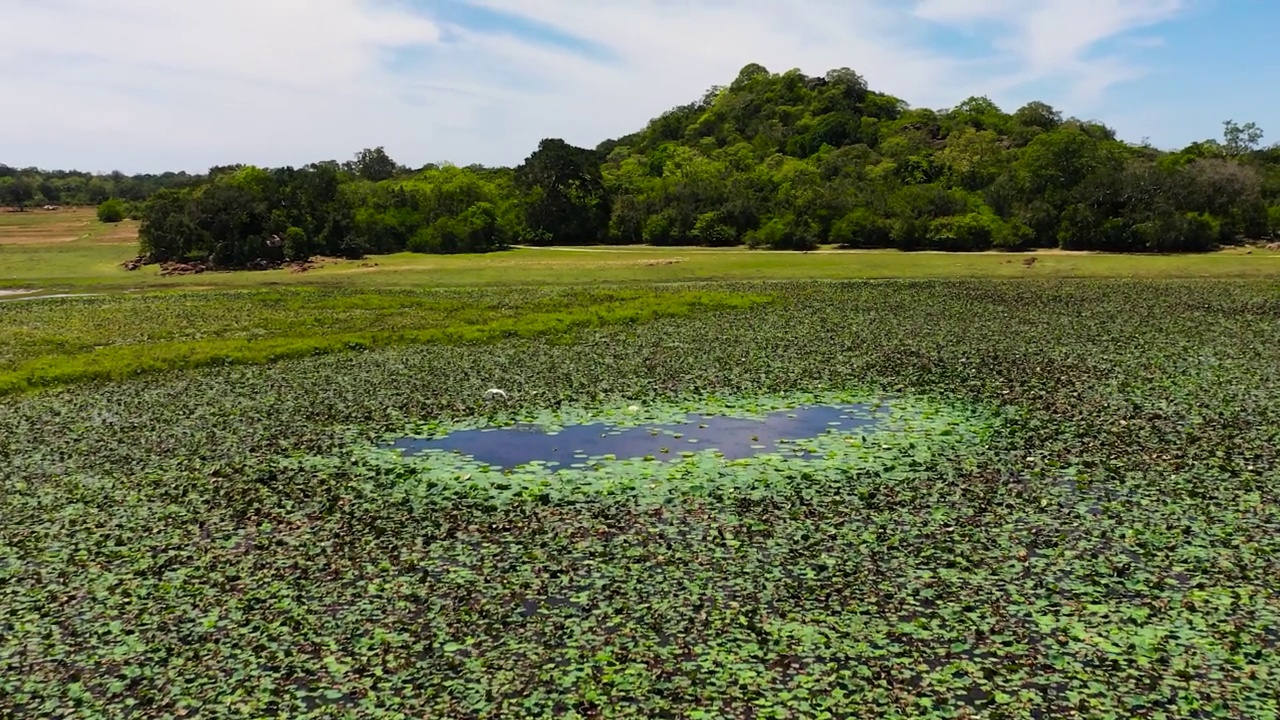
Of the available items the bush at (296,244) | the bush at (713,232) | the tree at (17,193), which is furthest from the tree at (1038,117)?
the tree at (17,193)

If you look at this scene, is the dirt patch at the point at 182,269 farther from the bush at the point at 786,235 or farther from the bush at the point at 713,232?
the bush at the point at 786,235

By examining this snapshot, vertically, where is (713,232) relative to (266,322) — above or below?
above

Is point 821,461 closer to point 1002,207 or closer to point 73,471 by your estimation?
point 73,471

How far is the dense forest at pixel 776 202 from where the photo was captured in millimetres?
72812

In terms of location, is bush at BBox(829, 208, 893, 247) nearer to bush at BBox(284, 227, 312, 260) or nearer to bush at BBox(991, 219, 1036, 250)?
bush at BBox(991, 219, 1036, 250)

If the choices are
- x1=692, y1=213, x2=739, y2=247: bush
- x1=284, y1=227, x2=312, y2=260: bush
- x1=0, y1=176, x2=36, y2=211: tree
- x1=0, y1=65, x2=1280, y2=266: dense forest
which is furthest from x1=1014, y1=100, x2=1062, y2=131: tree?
x1=0, y1=176, x2=36, y2=211: tree

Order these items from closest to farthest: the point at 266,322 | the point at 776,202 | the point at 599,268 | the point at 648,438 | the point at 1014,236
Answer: the point at 648,438
the point at 266,322
the point at 599,268
the point at 1014,236
the point at 776,202

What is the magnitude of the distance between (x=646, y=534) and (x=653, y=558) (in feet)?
3.19

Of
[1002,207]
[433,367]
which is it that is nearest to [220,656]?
[433,367]

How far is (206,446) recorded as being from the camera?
2011cm

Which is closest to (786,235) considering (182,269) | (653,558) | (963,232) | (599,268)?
(963,232)

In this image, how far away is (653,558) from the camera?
13.6m

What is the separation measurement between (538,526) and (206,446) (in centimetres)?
914

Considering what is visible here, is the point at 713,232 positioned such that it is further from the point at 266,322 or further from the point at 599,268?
the point at 266,322
